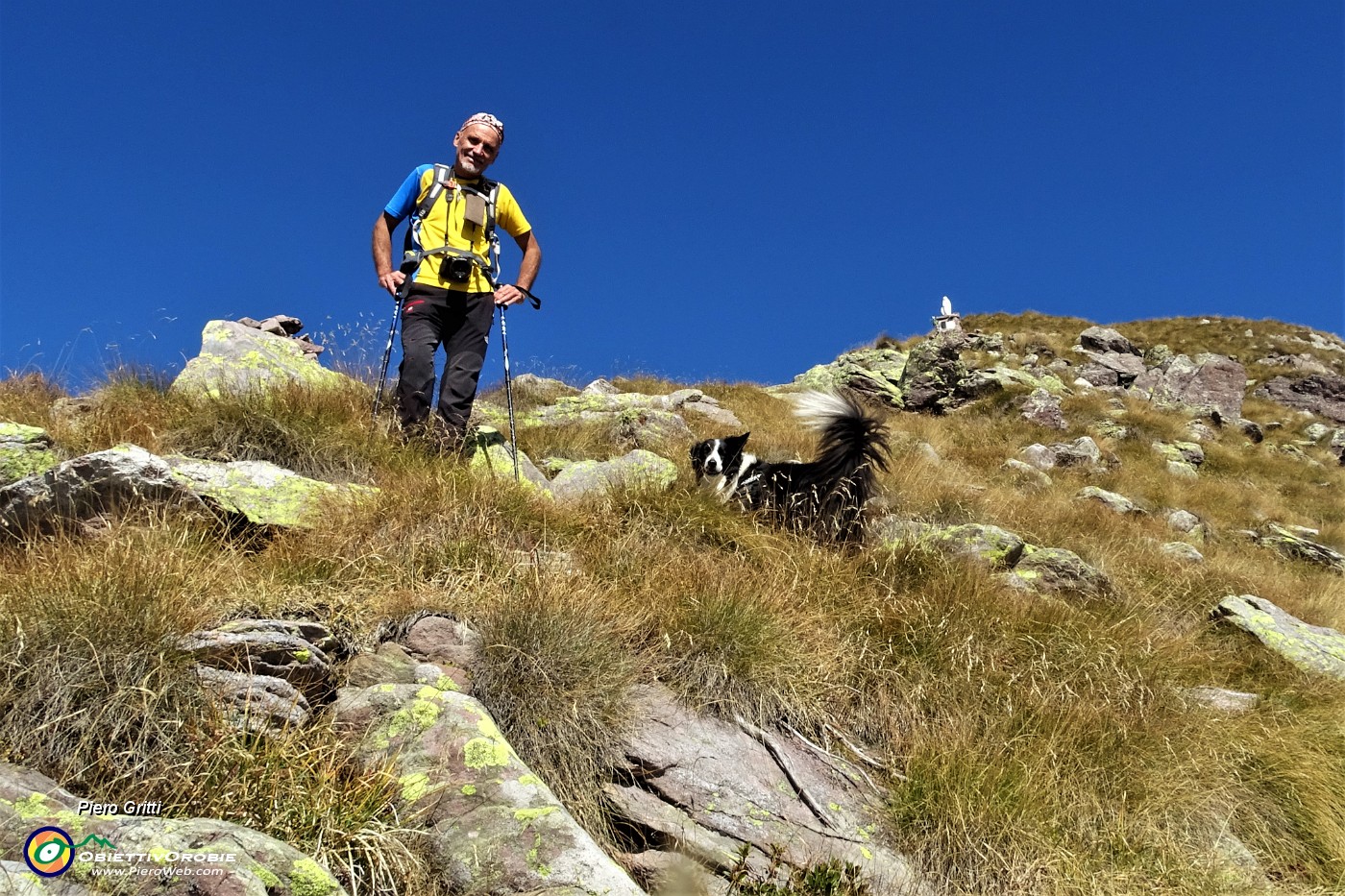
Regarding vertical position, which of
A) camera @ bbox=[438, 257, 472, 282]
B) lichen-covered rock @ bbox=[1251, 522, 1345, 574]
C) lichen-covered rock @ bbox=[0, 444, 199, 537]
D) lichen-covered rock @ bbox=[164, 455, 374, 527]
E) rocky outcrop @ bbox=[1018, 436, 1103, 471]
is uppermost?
rocky outcrop @ bbox=[1018, 436, 1103, 471]

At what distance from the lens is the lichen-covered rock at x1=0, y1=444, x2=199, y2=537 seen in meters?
3.78

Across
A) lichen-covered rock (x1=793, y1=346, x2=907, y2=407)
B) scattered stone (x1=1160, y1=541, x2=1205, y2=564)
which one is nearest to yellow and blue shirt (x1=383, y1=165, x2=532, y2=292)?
scattered stone (x1=1160, y1=541, x2=1205, y2=564)

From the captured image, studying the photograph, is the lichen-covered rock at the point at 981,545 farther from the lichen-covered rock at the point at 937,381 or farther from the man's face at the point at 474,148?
the lichen-covered rock at the point at 937,381

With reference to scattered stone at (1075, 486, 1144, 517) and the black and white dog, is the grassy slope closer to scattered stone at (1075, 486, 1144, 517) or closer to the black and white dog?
the black and white dog

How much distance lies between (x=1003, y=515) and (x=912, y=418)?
838 centimetres

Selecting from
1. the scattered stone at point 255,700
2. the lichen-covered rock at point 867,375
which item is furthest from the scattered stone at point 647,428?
the lichen-covered rock at point 867,375

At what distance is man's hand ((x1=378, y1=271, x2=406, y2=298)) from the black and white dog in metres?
2.91

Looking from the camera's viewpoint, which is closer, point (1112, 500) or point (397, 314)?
point (397, 314)

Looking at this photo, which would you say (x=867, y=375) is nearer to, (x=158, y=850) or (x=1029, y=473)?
(x=1029, y=473)

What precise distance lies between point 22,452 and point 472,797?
11.7ft

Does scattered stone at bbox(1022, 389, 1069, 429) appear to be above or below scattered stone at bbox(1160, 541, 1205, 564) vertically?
above

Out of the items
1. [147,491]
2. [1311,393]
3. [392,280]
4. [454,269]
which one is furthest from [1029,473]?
[1311,393]

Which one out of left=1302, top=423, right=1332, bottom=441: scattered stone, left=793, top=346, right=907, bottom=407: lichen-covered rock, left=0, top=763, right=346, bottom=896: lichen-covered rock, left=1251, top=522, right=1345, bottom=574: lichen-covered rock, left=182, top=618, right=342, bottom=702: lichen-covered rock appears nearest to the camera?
left=0, top=763, right=346, bottom=896: lichen-covered rock

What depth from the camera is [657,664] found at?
382 centimetres
